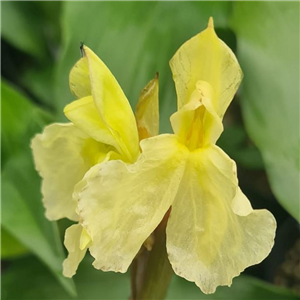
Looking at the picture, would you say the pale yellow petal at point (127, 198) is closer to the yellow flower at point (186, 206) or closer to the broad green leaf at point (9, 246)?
the yellow flower at point (186, 206)

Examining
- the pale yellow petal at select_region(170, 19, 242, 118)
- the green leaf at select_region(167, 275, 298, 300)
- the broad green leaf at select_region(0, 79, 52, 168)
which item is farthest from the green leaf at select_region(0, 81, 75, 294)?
the pale yellow petal at select_region(170, 19, 242, 118)

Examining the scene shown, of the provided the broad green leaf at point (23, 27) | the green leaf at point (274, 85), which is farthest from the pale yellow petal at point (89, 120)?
the broad green leaf at point (23, 27)

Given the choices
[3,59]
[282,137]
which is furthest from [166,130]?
[3,59]

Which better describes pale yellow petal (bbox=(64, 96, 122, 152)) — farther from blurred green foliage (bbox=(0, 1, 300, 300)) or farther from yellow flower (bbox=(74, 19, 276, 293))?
blurred green foliage (bbox=(0, 1, 300, 300))

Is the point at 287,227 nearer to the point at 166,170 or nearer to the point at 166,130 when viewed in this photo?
the point at 166,130

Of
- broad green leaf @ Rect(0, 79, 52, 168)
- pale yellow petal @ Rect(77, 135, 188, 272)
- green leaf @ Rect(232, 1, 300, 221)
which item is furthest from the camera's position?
broad green leaf @ Rect(0, 79, 52, 168)

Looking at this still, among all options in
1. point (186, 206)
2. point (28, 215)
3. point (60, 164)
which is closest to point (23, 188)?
point (28, 215)

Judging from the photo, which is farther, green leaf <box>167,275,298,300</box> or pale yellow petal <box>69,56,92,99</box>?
green leaf <box>167,275,298,300</box>
